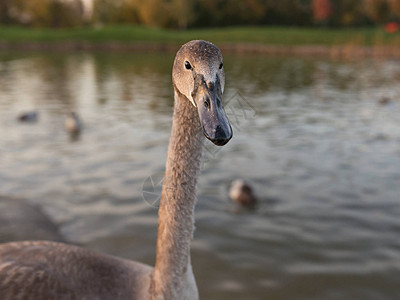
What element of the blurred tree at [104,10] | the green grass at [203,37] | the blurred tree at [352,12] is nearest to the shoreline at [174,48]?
the green grass at [203,37]

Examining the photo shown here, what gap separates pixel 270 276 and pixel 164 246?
282cm

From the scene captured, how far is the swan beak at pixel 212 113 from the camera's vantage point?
6.91 feet

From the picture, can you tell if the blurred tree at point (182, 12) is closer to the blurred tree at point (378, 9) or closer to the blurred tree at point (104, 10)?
the blurred tree at point (104, 10)

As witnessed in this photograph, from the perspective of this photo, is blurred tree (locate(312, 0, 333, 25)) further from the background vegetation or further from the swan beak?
the swan beak

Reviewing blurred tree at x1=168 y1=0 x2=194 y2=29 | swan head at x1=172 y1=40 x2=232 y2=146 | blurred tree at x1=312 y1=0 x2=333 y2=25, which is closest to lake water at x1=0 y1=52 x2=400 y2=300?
swan head at x1=172 y1=40 x2=232 y2=146

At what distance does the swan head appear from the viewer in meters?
2.22

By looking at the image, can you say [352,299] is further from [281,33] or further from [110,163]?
[281,33]

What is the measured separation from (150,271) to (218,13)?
9299 cm

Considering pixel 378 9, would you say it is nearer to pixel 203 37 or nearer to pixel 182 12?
pixel 182 12

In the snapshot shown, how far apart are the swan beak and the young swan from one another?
426 mm

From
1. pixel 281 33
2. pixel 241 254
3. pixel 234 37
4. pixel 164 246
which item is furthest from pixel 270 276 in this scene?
pixel 281 33

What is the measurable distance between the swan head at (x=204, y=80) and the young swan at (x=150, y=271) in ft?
0.69

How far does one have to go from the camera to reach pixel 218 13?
297ft

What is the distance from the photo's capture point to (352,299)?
203 inches
